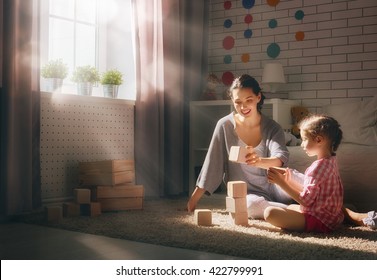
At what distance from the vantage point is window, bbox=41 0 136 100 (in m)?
3.72

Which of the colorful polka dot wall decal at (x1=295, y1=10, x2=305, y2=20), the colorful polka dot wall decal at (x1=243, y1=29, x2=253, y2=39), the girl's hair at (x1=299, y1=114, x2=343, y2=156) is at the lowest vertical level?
the girl's hair at (x1=299, y1=114, x2=343, y2=156)

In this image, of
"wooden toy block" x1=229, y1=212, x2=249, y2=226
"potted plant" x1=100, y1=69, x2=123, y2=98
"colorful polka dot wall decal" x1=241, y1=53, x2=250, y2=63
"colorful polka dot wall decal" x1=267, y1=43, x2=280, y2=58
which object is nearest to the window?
"potted plant" x1=100, y1=69, x2=123, y2=98

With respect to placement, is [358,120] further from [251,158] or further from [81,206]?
[81,206]

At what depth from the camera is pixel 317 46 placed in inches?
163

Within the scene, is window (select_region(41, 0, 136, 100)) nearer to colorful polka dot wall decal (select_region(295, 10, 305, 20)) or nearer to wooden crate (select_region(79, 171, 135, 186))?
wooden crate (select_region(79, 171, 135, 186))

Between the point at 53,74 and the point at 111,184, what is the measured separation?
2.88 feet

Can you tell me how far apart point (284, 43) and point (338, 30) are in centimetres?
47

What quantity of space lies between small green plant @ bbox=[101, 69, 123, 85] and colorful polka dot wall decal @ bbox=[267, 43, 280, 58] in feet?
4.54

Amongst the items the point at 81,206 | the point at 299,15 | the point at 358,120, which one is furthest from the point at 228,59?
the point at 81,206

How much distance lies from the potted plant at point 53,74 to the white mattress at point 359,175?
1.88m

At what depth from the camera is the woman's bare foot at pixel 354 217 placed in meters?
2.61

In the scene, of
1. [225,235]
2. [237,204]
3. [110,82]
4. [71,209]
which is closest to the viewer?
[225,235]
